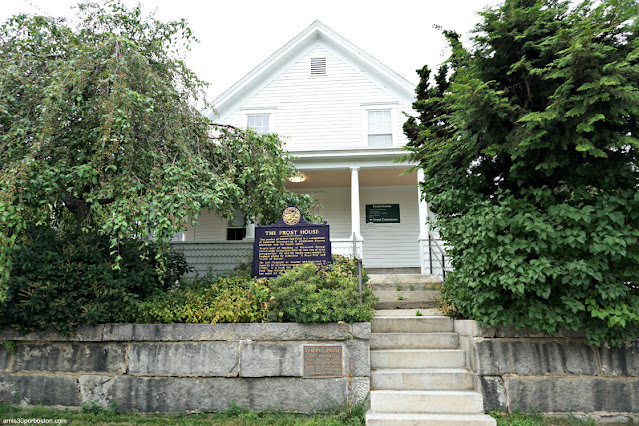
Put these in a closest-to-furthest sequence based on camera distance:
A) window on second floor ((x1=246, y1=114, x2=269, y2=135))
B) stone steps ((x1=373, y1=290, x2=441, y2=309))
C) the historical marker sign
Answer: the historical marker sign, stone steps ((x1=373, y1=290, x2=441, y2=309)), window on second floor ((x1=246, y1=114, x2=269, y2=135))

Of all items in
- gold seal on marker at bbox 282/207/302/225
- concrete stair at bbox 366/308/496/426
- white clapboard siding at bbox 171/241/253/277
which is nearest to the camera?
concrete stair at bbox 366/308/496/426

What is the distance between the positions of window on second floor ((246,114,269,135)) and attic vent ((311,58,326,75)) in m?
2.20

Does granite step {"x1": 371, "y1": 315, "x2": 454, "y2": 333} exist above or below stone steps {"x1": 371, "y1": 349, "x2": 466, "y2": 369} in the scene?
above

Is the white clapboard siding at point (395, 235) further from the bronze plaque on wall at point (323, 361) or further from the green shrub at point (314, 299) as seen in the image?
the bronze plaque on wall at point (323, 361)

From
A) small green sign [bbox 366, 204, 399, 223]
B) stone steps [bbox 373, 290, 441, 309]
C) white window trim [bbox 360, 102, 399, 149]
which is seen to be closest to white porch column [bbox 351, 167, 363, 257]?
white window trim [bbox 360, 102, 399, 149]

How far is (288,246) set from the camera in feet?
18.6

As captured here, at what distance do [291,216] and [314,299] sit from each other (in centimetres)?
167

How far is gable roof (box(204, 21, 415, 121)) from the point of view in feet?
38.4

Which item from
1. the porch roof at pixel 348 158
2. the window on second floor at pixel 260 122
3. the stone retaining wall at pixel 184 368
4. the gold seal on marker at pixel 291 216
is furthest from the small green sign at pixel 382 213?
the stone retaining wall at pixel 184 368

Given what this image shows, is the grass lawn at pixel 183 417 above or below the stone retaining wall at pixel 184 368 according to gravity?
below

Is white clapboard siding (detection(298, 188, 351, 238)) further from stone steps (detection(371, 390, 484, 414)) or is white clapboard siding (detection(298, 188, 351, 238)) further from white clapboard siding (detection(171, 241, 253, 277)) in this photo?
stone steps (detection(371, 390, 484, 414))

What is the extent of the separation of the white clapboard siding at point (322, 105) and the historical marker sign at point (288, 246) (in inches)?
237

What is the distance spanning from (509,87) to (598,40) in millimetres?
949

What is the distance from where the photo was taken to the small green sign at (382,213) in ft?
39.0
